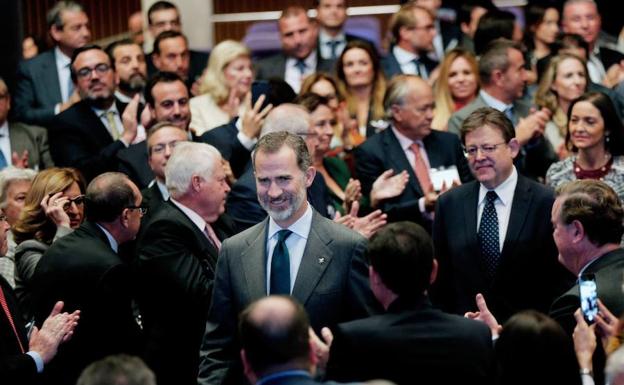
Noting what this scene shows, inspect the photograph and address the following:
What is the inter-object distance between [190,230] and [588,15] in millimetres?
5643

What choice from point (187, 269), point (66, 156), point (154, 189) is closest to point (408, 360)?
point (187, 269)

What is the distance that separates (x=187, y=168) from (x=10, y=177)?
1399 mm

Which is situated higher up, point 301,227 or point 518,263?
point 301,227

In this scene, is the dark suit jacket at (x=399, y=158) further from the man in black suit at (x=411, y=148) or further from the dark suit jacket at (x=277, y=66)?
the dark suit jacket at (x=277, y=66)

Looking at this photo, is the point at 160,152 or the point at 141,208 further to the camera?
the point at 160,152

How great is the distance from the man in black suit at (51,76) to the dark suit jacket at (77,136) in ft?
2.32

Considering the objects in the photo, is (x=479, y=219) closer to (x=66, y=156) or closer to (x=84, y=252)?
(x=84, y=252)

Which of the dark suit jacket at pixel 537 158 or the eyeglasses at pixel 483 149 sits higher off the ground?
the eyeglasses at pixel 483 149

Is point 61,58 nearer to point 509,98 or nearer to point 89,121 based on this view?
point 89,121

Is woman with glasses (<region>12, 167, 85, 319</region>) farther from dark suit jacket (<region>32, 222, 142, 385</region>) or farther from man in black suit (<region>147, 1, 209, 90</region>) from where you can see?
man in black suit (<region>147, 1, 209, 90</region>)

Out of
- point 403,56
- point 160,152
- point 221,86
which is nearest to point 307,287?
point 160,152

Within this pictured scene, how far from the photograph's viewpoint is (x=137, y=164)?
26.9 feet

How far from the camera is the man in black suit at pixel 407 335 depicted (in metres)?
4.60

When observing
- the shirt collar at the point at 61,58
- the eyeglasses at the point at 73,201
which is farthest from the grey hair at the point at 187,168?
the shirt collar at the point at 61,58
